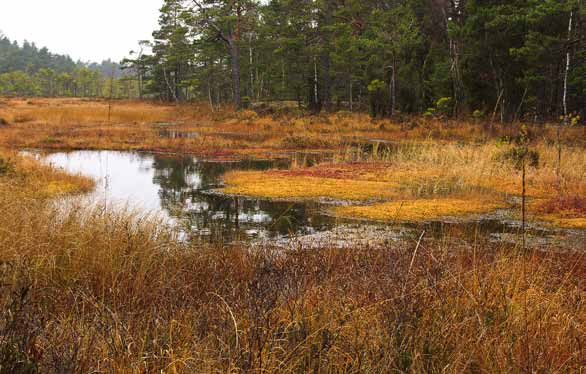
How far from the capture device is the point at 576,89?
29312 mm

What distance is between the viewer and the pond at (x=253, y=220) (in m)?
8.55

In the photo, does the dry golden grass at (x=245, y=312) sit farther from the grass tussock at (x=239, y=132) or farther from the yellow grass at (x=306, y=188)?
the grass tussock at (x=239, y=132)

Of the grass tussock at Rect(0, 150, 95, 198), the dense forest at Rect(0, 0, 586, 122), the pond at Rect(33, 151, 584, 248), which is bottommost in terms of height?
the pond at Rect(33, 151, 584, 248)

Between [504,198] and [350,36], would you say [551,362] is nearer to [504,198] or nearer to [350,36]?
[504,198]

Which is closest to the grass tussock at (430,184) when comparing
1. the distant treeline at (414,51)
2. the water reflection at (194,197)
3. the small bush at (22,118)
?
the water reflection at (194,197)

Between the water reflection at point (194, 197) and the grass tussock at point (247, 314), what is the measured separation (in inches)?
57.1

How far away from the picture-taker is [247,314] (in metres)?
3.50

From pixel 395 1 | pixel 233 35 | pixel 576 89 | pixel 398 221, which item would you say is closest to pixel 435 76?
pixel 576 89

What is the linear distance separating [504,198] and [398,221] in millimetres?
3701

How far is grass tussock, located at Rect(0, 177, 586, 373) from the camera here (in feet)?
9.88

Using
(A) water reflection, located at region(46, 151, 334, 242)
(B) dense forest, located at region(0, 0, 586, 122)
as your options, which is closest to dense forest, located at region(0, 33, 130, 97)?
(B) dense forest, located at region(0, 0, 586, 122)

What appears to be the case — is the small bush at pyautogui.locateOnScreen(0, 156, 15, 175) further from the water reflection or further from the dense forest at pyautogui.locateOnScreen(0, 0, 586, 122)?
the dense forest at pyautogui.locateOnScreen(0, 0, 586, 122)

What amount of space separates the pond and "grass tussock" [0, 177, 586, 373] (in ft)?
4.97

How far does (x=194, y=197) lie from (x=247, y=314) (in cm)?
949
